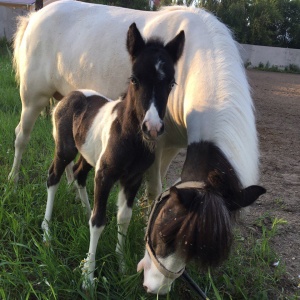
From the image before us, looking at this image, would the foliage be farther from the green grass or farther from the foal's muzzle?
the foal's muzzle

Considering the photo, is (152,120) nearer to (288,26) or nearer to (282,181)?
(282,181)

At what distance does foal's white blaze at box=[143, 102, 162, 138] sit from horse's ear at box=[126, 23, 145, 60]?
0.41 metres

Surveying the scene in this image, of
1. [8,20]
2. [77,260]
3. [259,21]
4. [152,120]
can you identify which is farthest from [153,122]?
[259,21]

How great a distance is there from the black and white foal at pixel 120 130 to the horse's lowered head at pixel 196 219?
0.29 m

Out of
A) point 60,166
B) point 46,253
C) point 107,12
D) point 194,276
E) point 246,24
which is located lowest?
point 246,24

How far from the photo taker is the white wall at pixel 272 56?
2981 cm

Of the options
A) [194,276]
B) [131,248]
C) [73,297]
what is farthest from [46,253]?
[194,276]

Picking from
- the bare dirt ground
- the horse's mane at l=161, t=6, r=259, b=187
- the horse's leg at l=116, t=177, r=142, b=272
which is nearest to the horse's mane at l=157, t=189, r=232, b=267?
the horse's mane at l=161, t=6, r=259, b=187

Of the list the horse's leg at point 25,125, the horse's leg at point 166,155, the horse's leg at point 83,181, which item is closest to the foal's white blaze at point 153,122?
the horse's leg at point 83,181

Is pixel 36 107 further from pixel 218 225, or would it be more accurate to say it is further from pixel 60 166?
pixel 218 225

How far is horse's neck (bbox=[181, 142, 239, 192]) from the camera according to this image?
1647 mm

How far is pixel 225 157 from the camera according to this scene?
5.85ft

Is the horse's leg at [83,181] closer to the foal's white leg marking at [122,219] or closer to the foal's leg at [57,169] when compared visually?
the foal's leg at [57,169]

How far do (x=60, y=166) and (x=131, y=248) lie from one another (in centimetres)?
80
